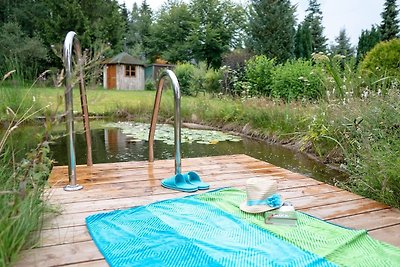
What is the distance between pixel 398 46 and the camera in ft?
18.4

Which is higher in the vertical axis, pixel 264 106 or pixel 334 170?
pixel 264 106

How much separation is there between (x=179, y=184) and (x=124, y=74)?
1699cm

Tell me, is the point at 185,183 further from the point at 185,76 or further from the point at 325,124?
the point at 185,76

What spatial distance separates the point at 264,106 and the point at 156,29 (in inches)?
696

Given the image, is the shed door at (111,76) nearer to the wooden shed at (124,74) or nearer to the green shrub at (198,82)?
the wooden shed at (124,74)

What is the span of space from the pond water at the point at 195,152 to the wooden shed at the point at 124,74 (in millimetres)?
12737

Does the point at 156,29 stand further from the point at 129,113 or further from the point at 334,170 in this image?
the point at 334,170

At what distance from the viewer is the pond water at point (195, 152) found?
389 centimetres

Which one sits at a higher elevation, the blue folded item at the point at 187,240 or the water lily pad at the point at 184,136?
the blue folded item at the point at 187,240

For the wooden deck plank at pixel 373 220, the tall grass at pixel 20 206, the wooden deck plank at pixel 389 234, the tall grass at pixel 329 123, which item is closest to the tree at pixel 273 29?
the tall grass at pixel 329 123

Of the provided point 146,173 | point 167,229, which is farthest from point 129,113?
point 167,229

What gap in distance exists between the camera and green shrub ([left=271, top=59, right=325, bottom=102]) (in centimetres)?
694

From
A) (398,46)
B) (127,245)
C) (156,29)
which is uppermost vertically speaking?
(156,29)

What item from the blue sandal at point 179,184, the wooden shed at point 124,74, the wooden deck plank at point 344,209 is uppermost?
the wooden shed at point 124,74
